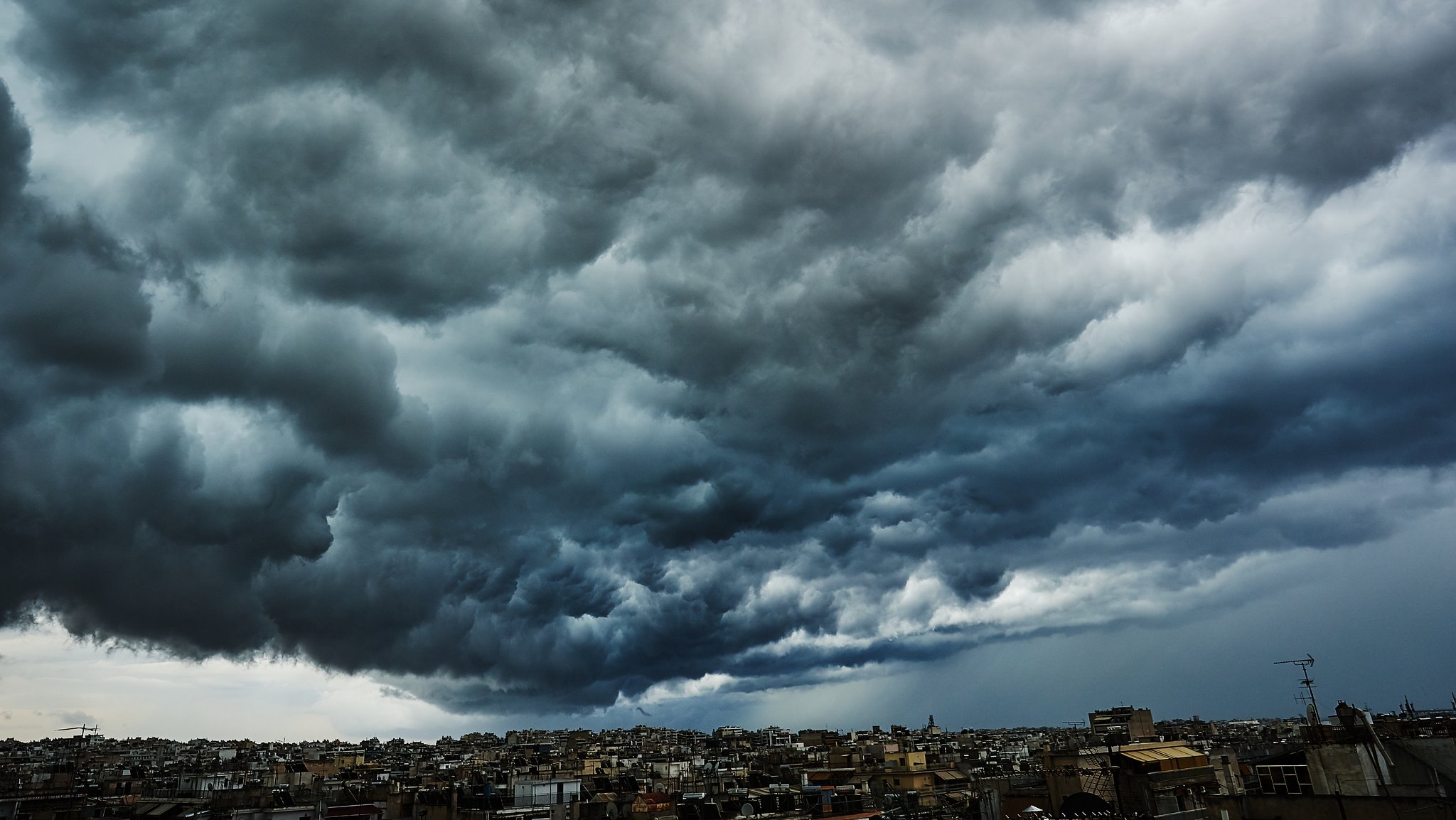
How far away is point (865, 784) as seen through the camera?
118 metres

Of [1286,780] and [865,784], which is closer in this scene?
[1286,780]

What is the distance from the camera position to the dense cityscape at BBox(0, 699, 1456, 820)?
2078 inches

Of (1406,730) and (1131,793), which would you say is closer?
(1406,730)

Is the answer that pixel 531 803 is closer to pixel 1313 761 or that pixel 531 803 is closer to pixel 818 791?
pixel 818 791

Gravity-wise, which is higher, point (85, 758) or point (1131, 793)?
point (85, 758)

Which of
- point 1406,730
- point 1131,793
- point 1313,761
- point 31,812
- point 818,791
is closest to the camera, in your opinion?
point 1313,761

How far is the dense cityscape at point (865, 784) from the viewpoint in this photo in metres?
52.8

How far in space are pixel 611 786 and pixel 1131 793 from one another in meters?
68.9

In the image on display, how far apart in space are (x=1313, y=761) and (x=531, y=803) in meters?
71.7

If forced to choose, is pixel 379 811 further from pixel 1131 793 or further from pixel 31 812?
pixel 1131 793

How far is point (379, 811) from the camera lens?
265 feet

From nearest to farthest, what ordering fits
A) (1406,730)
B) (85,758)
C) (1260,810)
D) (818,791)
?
(1260,810) < (1406,730) < (818,791) < (85,758)

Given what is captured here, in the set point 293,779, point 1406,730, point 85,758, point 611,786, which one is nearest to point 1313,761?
point 1406,730

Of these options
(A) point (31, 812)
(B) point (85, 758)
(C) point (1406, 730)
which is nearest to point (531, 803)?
(A) point (31, 812)
